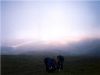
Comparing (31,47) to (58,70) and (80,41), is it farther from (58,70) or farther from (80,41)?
(80,41)

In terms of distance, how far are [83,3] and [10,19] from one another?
972 mm

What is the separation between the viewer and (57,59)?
207 cm

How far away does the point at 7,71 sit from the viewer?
208 cm

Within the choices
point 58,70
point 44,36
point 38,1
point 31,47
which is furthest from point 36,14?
point 58,70

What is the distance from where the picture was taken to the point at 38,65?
6.82 ft

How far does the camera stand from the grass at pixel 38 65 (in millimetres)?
2064

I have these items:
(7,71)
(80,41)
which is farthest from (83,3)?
(7,71)

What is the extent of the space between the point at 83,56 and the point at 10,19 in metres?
1.06

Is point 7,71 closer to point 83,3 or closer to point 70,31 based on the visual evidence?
point 70,31

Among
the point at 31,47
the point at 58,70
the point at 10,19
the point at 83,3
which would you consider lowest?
the point at 58,70

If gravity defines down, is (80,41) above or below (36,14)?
below

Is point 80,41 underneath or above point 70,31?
underneath

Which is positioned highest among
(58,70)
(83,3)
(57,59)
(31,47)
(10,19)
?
(83,3)

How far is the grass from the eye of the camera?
2064 millimetres
